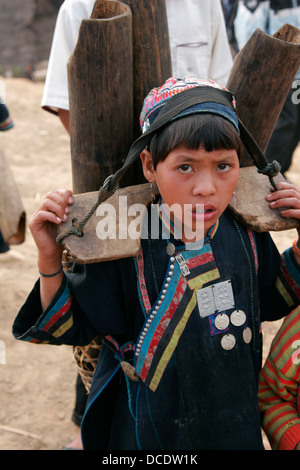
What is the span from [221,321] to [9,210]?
2038mm

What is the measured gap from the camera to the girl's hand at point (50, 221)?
59.1 inches

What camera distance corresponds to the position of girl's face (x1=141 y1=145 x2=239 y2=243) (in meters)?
1.40

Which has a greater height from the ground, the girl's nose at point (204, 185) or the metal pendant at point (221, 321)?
the girl's nose at point (204, 185)

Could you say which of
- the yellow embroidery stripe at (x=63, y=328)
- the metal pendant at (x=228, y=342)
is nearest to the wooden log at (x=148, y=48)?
the yellow embroidery stripe at (x=63, y=328)

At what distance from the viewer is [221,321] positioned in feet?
5.38

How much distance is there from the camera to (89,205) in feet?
5.15

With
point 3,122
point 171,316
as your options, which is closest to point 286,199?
point 171,316

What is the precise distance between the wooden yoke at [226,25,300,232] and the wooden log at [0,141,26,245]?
1.91m

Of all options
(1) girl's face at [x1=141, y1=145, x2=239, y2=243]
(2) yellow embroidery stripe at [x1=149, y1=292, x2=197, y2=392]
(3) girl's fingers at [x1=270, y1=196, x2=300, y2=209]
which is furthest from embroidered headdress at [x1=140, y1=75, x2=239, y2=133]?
(2) yellow embroidery stripe at [x1=149, y1=292, x2=197, y2=392]

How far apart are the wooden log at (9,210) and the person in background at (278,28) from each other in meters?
1.94

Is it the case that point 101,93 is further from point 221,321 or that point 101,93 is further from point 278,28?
point 278,28

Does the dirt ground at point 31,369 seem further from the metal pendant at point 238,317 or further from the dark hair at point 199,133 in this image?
the dark hair at point 199,133

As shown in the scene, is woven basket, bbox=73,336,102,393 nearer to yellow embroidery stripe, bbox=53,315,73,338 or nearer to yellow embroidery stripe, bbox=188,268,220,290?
yellow embroidery stripe, bbox=53,315,73,338

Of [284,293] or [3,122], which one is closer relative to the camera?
[284,293]
